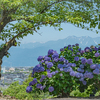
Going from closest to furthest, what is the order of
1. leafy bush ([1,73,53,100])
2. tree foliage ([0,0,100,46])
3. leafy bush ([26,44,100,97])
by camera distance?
leafy bush ([26,44,100,97]), leafy bush ([1,73,53,100]), tree foliage ([0,0,100,46])

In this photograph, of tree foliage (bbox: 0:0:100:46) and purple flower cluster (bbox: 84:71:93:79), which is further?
tree foliage (bbox: 0:0:100:46)

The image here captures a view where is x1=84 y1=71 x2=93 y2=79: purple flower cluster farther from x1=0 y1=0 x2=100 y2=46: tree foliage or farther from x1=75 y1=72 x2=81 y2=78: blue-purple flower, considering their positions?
x1=0 y1=0 x2=100 y2=46: tree foliage

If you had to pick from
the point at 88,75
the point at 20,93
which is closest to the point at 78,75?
the point at 88,75

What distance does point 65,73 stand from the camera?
5090mm

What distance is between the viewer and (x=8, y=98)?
6523mm

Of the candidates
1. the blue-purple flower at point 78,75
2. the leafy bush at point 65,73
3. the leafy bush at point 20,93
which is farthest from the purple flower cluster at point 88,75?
the leafy bush at point 20,93

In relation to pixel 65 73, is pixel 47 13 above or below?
above

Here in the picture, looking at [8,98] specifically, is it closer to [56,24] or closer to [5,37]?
[56,24]

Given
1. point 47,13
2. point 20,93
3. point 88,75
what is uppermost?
point 47,13

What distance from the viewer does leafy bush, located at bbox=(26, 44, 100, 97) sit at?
199 inches

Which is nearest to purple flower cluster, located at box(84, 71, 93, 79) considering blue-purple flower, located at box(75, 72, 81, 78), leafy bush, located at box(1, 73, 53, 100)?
blue-purple flower, located at box(75, 72, 81, 78)

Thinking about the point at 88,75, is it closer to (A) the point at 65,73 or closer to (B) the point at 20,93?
(A) the point at 65,73

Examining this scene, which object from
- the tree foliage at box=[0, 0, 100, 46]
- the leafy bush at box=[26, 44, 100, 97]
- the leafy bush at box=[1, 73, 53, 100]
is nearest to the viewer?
the leafy bush at box=[26, 44, 100, 97]

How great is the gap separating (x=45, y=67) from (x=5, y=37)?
22.3ft
